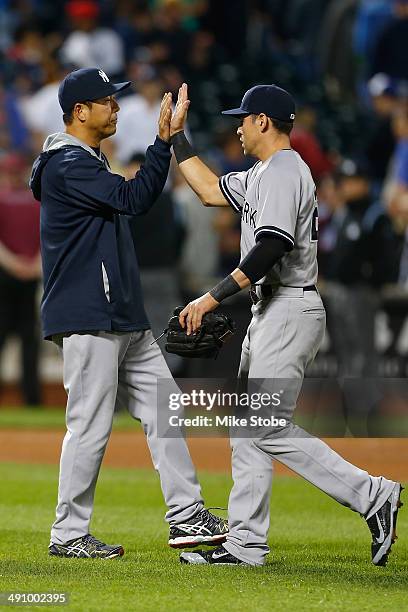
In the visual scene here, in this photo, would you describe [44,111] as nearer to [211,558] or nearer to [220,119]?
[220,119]

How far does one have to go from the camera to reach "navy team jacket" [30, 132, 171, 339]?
226 inches

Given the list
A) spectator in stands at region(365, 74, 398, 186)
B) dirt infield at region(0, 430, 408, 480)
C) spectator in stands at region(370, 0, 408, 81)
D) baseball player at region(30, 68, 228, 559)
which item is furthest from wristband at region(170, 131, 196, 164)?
spectator in stands at region(370, 0, 408, 81)

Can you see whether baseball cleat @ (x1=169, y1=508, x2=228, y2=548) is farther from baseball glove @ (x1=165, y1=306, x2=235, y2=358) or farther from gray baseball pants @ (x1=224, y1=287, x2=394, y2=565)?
baseball glove @ (x1=165, y1=306, x2=235, y2=358)

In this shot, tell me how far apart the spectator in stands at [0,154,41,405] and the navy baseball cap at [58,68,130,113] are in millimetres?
6951

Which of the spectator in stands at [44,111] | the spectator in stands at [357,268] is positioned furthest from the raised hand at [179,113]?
the spectator in stands at [44,111]

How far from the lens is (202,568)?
5.55 meters

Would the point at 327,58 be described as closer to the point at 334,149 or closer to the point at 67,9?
the point at 334,149

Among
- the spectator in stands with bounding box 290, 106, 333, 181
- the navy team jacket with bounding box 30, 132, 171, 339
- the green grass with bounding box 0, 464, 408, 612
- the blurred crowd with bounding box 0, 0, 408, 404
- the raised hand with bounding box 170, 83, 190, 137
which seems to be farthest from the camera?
the spectator in stands with bounding box 290, 106, 333, 181

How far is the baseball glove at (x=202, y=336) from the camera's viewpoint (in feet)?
18.2

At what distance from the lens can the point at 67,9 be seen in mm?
18094

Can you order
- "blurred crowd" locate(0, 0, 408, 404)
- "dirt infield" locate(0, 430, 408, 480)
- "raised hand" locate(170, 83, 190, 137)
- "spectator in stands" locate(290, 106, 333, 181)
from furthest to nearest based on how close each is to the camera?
"spectator in stands" locate(290, 106, 333, 181)
"blurred crowd" locate(0, 0, 408, 404)
"dirt infield" locate(0, 430, 408, 480)
"raised hand" locate(170, 83, 190, 137)

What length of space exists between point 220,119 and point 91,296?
1165 centimetres

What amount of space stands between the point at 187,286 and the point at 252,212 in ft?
24.7

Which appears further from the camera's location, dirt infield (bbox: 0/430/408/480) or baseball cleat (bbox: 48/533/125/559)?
dirt infield (bbox: 0/430/408/480)
